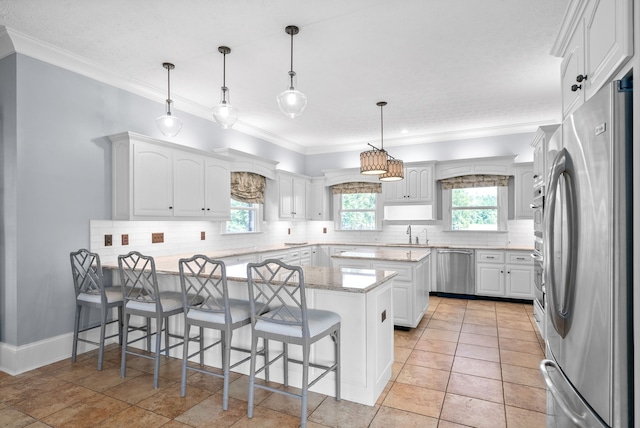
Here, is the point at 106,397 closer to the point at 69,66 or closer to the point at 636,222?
the point at 69,66

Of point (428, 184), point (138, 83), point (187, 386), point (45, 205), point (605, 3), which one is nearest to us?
point (605, 3)

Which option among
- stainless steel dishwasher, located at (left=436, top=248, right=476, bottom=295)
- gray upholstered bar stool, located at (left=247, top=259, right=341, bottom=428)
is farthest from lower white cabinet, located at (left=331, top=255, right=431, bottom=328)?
stainless steel dishwasher, located at (left=436, top=248, right=476, bottom=295)

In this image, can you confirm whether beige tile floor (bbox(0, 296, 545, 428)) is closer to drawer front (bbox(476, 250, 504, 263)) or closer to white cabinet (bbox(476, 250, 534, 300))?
white cabinet (bbox(476, 250, 534, 300))

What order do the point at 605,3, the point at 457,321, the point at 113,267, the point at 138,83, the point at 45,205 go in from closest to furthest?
1. the point at 605,3
2. the point at 45,205
3. the point at 113,267
4. the point at 138,83
5. the point at 457,321

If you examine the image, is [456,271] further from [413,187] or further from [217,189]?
[217,189]

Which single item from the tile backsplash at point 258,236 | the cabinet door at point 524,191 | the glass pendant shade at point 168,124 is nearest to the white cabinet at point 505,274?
the tile backsplash at point 258,236

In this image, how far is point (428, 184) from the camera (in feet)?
20.7

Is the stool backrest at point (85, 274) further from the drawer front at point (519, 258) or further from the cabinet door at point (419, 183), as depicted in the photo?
the drawer front at point (519, 258)

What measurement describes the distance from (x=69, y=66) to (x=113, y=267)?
6.35ft

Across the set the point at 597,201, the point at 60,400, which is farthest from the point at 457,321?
the point at 60,400

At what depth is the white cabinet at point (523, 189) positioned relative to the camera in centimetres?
570

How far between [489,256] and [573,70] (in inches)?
161

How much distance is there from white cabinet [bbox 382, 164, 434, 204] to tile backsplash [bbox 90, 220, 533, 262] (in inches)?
23.7

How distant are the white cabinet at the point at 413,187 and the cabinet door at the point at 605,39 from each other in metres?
4.46
